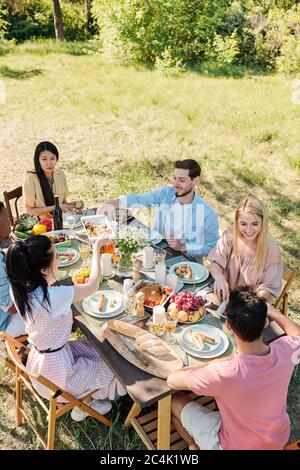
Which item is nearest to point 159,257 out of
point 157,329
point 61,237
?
point 157,329

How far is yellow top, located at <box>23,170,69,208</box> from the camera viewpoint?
16.2 feet

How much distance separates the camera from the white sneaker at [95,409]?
338cm

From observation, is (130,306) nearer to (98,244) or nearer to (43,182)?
(98,244)

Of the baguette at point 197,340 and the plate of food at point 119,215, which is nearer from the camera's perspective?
the baguette at point 197,340

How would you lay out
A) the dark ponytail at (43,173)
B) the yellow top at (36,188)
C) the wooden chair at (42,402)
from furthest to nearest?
the yellow top at (36,188) < the dark ponytail at (43,173) < the wooden chair at (42,402)

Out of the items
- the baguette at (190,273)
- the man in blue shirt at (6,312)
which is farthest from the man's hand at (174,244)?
the man in blue shirt at (6,312)

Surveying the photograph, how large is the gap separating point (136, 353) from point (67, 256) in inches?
52.1

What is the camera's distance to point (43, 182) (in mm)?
4984

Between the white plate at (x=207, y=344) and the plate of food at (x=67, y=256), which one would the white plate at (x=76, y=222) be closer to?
the plate of food at (x=67, y=256)

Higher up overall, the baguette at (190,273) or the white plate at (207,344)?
the baguette at (190,273)

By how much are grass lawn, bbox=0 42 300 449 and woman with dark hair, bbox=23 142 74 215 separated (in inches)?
77.9

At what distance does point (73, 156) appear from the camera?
29.1 ft

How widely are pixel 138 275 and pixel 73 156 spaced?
589cm

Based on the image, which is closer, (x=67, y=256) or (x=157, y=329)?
(x=157, y=329)
